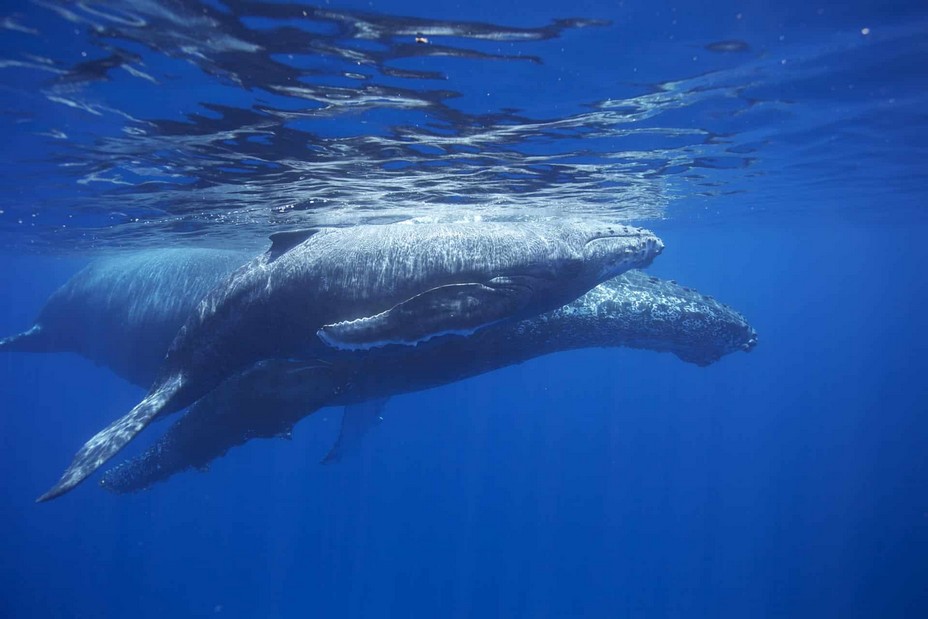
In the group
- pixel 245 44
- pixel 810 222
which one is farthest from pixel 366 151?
pixel 810 222

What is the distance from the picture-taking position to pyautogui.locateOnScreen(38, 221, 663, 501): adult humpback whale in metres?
8.20

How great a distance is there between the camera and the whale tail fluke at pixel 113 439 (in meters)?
8.03

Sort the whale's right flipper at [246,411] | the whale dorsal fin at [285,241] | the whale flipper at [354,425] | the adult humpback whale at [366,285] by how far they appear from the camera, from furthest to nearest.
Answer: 1. the whale flipper at [354,425]
2. the whale dorsal fin at [285,241]
3. the whale's right flipper at [246,411]
4. the adult humpback whale at [366,285]

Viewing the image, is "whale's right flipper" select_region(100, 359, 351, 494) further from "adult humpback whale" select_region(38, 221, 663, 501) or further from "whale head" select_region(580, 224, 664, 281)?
"whale head" select_region(580, 224, 664, 281)

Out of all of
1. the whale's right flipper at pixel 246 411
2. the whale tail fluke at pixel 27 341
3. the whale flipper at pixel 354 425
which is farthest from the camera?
the whale tail fluke at pixel 27 341

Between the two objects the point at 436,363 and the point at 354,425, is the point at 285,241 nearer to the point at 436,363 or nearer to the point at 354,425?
the point at 436,363

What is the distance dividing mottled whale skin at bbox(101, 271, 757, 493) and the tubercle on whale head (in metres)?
1.70

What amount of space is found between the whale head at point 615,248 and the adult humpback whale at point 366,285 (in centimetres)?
2

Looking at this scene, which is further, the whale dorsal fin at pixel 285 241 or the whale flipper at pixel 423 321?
the whale dorsal fin at pixel 285 241

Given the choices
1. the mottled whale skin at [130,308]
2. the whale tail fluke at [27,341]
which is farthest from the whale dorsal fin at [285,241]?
the whale tail fluke at [27,341]

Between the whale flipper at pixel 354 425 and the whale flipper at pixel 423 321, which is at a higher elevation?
the whale flipper at pixel 423 321

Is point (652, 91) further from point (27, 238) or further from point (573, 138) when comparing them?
point (27, 238)

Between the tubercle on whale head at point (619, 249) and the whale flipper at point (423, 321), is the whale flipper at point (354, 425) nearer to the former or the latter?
the tubercle on whale head at point (619, 249)

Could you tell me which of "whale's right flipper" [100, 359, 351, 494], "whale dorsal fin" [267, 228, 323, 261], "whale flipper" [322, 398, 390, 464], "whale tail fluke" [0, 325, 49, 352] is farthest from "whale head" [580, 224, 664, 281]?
"whale tail fluke" [0, 325, 49, 352]
